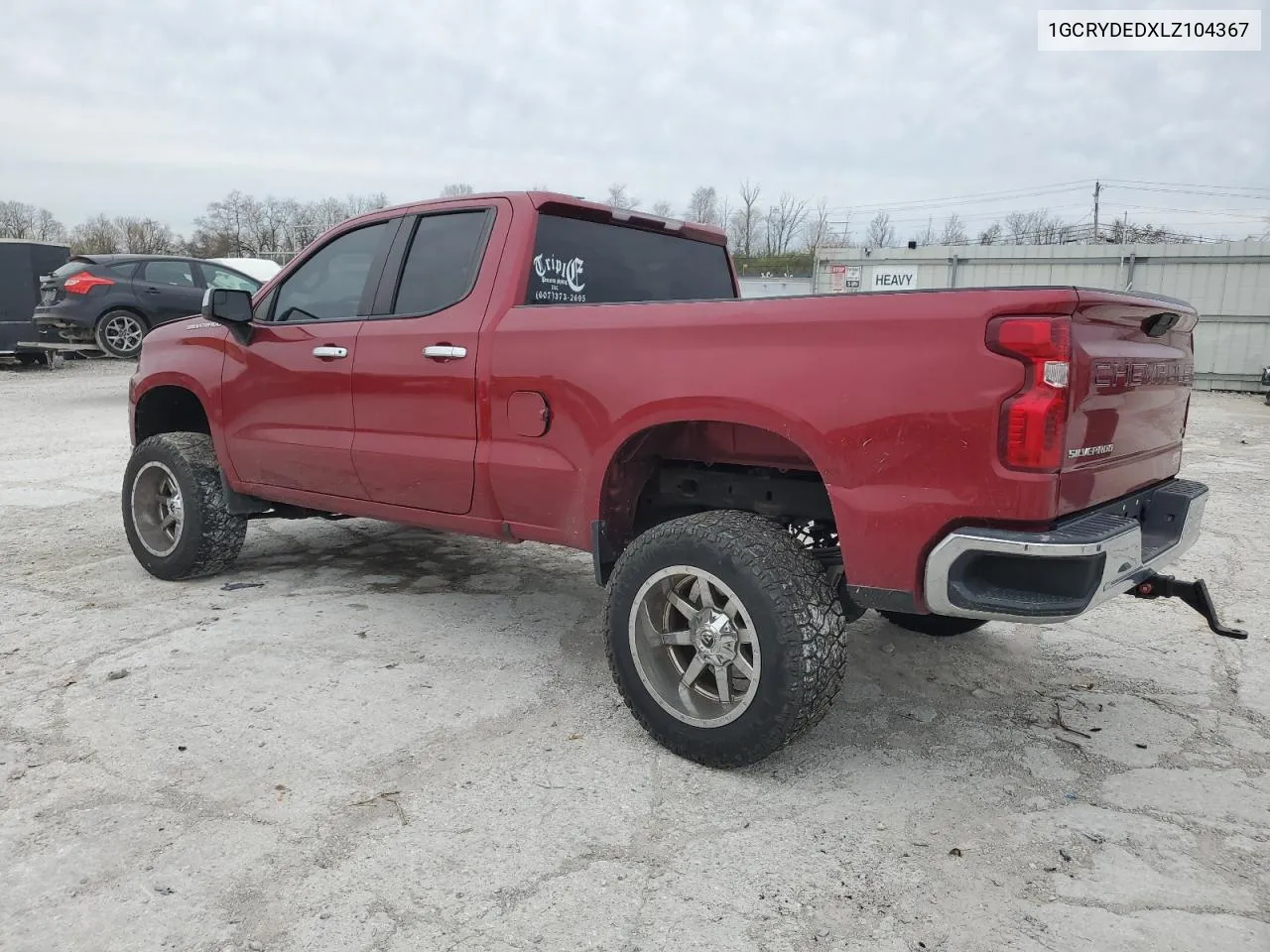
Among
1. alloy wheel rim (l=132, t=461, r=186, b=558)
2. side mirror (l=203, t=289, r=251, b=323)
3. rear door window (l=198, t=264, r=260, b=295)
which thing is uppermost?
rear door window (l=198, t=264, r=260, b=295)

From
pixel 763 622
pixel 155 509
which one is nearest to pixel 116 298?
pixel 155 509

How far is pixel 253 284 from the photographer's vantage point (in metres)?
14.0

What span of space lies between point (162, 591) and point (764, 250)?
192ft

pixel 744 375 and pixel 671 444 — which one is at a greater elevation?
pixel 744 375

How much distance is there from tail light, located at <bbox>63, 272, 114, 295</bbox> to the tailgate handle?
1421 centimetres

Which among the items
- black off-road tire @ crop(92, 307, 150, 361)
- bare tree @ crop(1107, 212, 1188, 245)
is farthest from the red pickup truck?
bare tree @ crop(1107, 212, 1188, 245)

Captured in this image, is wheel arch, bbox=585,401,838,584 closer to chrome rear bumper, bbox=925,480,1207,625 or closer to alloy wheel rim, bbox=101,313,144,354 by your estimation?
chrome rear bumper, bbox=925,480,1207,625

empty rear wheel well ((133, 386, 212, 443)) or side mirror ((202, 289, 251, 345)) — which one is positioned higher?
side mirror ((202, 289, 251, 345))

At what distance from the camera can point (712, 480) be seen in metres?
3.47

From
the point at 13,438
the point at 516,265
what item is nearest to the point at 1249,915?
the point at 516,265

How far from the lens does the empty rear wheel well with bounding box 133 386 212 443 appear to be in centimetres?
529

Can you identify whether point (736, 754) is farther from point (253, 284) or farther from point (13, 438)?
point (253, 284)

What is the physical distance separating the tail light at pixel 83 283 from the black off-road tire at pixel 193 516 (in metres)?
10.1

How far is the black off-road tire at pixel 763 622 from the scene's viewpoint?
2752 millimetres
